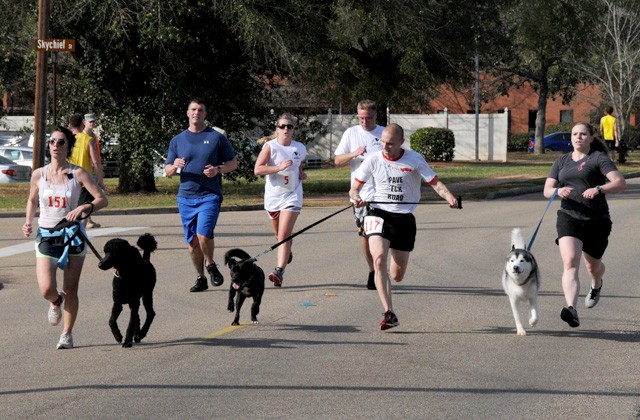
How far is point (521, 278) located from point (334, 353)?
166 cm

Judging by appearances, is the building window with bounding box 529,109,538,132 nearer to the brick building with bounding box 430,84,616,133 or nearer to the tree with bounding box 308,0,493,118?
the brick building with bounding box 430,84,616,133

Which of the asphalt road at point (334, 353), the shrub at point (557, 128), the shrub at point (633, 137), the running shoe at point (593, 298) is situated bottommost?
the asphalt road at point (334, 353)

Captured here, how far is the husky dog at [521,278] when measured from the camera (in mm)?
9117

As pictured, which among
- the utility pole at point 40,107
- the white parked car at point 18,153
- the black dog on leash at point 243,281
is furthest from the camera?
the white parked car at point 18,153

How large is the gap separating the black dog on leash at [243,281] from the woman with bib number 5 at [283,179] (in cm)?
205

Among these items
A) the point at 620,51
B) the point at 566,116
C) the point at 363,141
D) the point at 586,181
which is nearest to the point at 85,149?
the point at 363,141

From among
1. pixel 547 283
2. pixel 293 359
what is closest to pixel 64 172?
pixel 293 359

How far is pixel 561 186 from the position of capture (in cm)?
989

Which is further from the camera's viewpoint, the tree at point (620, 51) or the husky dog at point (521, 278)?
the tree at point (620, 51)

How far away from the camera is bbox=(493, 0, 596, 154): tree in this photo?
44547 mm

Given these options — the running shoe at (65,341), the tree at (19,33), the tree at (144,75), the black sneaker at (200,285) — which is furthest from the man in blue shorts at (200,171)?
the tree at (19,33)

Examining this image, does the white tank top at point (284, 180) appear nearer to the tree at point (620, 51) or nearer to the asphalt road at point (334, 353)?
the asphalt road at point (334, 353)

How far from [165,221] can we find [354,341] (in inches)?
485

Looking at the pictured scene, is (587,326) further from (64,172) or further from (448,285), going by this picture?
(64,172)
